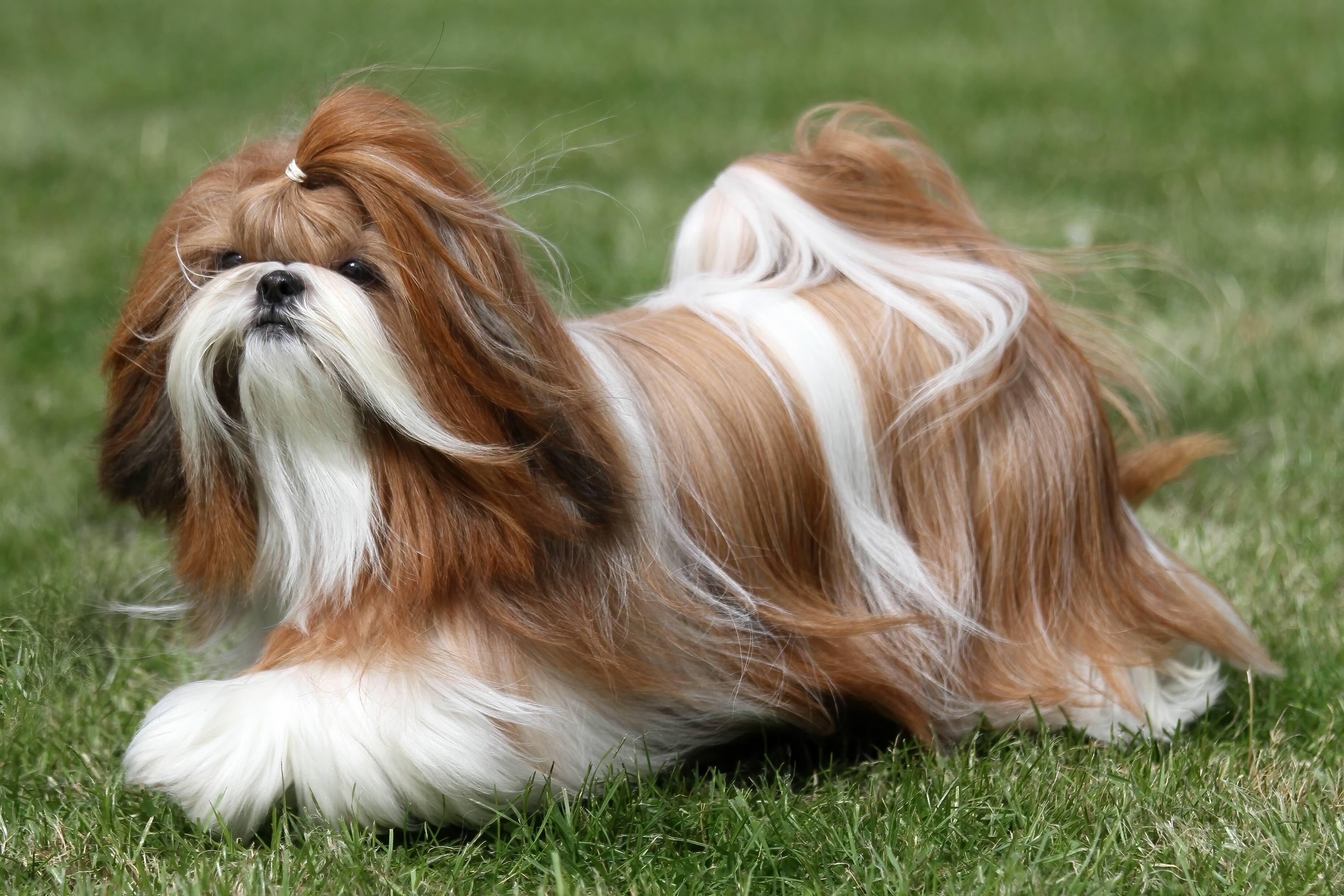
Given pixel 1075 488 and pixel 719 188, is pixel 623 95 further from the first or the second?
pixel 1075 488

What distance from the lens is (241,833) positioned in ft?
7.52

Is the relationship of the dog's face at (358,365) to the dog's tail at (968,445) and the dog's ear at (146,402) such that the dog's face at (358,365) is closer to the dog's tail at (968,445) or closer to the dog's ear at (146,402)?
the dog's ear at (146,402)

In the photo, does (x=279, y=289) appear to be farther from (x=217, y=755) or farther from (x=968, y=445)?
(x=968, y=445)

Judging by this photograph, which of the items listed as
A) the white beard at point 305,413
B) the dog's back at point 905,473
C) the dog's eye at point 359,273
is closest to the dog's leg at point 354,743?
the white beard at point 305,413

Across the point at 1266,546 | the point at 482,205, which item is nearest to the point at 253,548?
the point at 482,205

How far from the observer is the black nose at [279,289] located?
80.4 inches

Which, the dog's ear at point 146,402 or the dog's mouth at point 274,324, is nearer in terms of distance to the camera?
the dog's mouth at point 274,324

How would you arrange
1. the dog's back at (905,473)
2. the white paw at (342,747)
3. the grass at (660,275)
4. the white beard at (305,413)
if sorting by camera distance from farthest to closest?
the dog's back at (905,473) → the grass at (660,275) → the white paw at (342,747) → the white beard at (305,413)

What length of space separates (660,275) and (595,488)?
2.70 m

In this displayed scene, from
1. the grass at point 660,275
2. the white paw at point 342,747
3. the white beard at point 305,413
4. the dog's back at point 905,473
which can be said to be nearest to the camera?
the white beard at point 305,413

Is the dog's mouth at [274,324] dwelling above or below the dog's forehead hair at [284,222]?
below

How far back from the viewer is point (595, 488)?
2.21m

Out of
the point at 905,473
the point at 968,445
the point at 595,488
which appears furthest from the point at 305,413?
the point at 968,445

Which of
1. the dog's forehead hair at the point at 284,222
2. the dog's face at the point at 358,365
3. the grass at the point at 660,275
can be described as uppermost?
the dog's forehead hair at the point at 284,222
